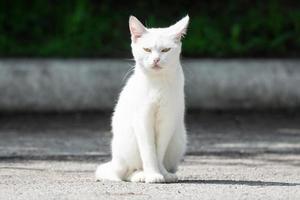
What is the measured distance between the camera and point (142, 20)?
39.8 ft

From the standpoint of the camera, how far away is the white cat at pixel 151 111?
6.58m

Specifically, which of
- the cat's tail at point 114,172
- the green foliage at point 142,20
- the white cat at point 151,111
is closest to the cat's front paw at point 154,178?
the white cat at point 151,111

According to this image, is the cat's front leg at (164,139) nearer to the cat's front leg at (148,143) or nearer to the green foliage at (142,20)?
the cat's front leg at (148,143)

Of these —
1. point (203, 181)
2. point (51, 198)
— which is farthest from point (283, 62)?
point (51, 198)

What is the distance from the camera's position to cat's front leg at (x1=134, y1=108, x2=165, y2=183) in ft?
21.5

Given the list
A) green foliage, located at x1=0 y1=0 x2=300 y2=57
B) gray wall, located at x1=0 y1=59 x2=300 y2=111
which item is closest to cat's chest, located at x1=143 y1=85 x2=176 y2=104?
gray wall, located at x1=0 y1=59 x2=300 y2=111

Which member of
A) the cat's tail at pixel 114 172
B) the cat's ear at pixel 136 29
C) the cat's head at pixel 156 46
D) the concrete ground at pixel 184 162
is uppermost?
the cat's ear at pixel 136 29

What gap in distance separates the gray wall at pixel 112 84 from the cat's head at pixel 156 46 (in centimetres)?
400

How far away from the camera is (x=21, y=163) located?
25.7ft

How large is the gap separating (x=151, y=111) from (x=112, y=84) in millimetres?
4195

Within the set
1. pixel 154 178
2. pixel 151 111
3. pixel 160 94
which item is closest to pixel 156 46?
pixel 160 94

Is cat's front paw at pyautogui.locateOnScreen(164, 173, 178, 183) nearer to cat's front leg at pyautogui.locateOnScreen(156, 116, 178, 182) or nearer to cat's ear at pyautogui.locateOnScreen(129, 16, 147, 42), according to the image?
cat's front leg at pyautogui.locateOnScreen(156, 116, 178, 182)

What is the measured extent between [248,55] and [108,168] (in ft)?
16.3

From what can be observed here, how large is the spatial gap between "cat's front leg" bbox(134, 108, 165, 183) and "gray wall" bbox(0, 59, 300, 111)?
412 centimetres
